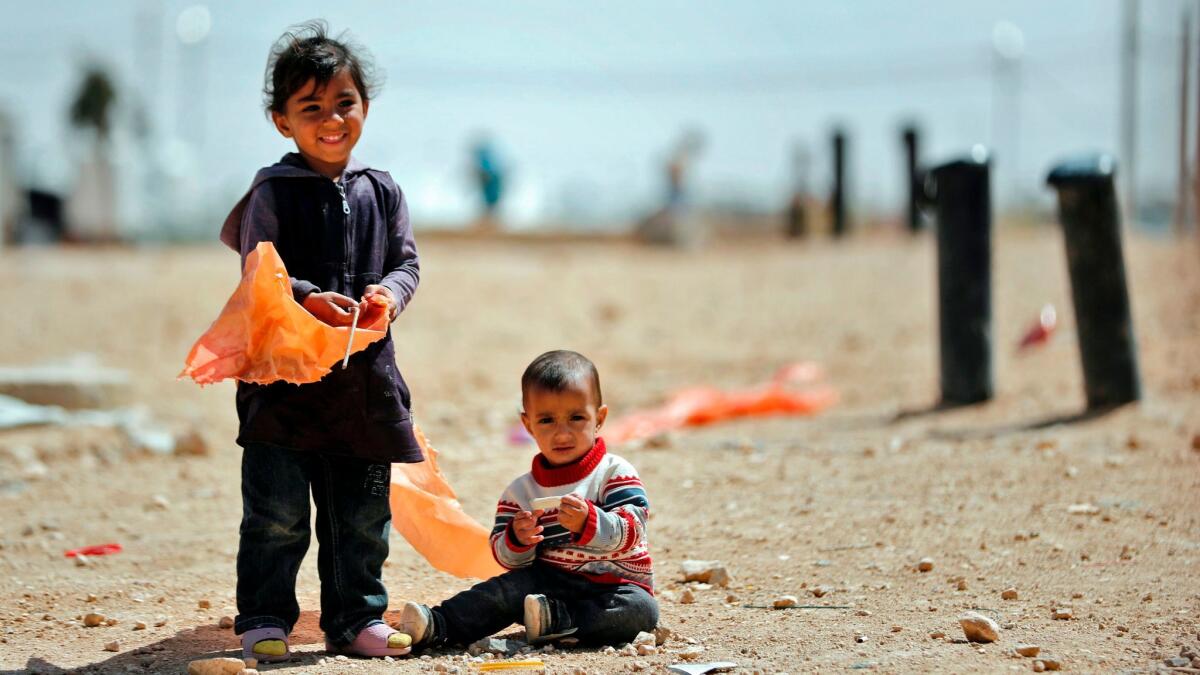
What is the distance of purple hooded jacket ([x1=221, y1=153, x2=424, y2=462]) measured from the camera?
366 centimetres

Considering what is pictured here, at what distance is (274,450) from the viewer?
3.70m

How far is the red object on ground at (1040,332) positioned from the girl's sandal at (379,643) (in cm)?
738

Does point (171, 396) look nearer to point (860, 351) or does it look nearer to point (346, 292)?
point (860, 351)

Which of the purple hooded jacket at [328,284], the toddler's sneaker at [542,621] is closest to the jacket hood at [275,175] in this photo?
the purple hooded jacket at [328,284]

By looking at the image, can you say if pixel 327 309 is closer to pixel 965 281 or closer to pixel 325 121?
pixel 325 121

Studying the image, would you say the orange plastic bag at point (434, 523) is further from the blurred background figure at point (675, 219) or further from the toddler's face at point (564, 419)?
the blurred background figure at point (675, 219)

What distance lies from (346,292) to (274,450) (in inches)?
18.2

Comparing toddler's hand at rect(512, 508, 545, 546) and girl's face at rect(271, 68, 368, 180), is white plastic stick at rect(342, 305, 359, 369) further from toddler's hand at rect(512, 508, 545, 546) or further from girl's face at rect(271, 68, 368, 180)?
toddler's hand at rect(512, 508, 545, 546)

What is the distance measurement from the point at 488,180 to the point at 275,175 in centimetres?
2314

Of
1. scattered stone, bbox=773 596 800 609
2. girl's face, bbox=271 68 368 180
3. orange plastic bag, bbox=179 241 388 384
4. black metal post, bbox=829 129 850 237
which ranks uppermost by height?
black metal post, bbox=829 129 850 237

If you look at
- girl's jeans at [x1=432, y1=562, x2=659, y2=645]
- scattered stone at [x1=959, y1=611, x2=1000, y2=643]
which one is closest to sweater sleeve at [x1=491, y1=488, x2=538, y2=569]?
girl's jeans at [x1=432, y1=562, x2=659, y2=645]

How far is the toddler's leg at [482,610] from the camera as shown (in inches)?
149

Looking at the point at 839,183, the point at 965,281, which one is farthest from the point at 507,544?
the point at 839,183

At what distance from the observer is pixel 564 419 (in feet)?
Result: 12.3
